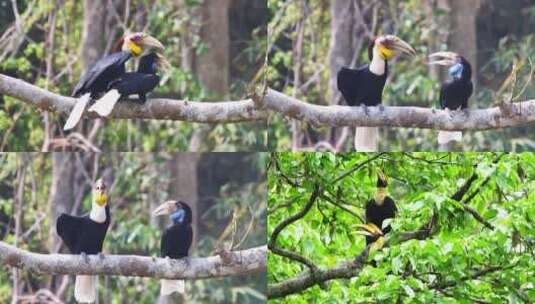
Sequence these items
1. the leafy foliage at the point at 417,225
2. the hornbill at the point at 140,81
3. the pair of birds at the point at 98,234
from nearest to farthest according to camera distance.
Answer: the leafy foliage at the point at 417,225
the hornbill at the point at 140,81
the pair of birds at the point at 98,234

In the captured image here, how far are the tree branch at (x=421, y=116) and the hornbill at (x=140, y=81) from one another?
1.18 ft

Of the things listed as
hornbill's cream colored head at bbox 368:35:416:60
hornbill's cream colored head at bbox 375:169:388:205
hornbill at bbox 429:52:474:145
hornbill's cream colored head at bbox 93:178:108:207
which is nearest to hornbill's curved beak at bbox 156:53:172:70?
hornbill's cream colored head at bbox 93:178:108:207

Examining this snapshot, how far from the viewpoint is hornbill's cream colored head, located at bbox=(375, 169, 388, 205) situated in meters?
3.42

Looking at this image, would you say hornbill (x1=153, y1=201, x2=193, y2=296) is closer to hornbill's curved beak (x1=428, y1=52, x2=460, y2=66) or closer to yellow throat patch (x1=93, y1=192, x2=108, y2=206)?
yellow throat patch (x1=93, y1=192, x2=108, y2=206)

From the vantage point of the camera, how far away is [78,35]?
11.4 ft

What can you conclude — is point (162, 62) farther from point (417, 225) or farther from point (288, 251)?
point (417, 225)

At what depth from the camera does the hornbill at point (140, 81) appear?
3.26m

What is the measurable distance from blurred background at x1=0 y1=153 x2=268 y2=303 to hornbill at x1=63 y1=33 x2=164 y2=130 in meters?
0.18

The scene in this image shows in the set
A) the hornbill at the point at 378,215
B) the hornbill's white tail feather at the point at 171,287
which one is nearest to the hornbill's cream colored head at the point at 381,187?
the hornbill at the point at 378,215

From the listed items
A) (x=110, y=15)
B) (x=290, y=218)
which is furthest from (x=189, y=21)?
(x=290, y=218)

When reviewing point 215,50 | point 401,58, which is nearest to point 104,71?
point 215,50

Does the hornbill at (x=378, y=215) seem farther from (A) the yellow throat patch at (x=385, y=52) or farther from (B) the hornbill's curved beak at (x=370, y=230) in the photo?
(A) the yellow throat patch at (x=385, y=52)

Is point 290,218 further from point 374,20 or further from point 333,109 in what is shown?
point 374,20

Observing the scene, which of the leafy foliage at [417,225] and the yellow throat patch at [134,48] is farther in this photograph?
the yellow throat patch at [134,48]
